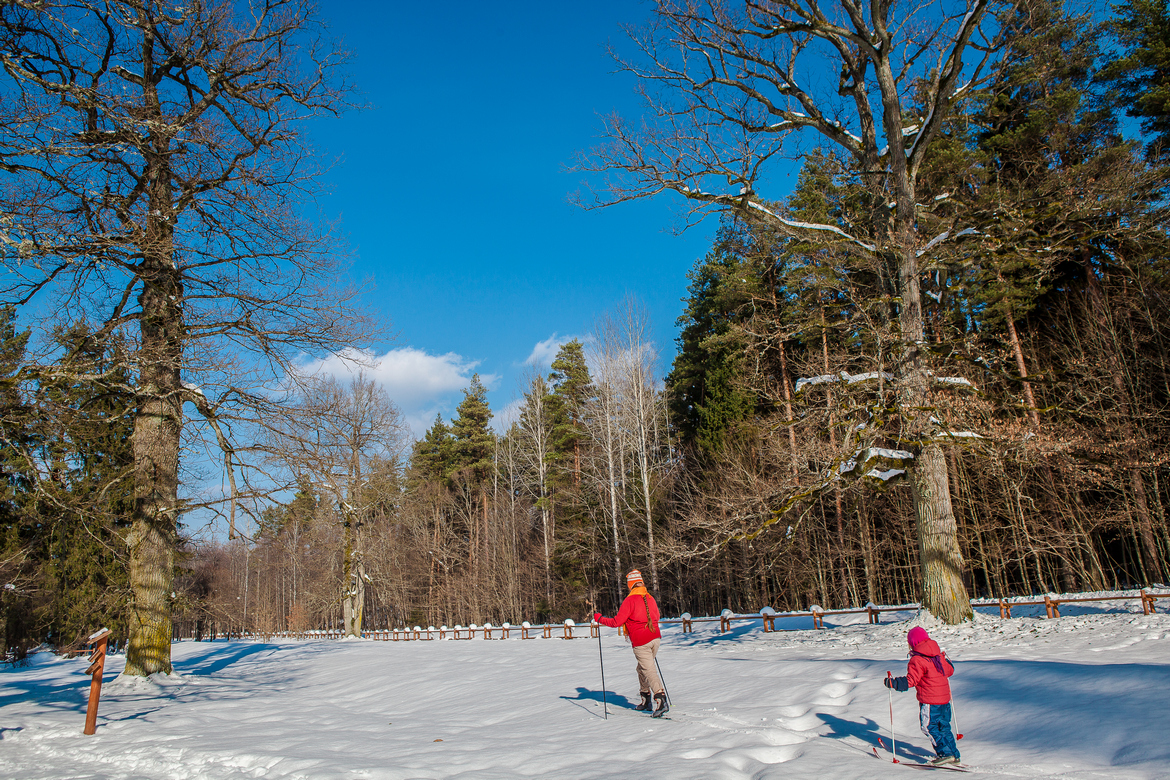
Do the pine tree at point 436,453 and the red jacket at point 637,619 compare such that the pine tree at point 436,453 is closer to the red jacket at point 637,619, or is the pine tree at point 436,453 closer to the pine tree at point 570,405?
the pine tree at point 570,405

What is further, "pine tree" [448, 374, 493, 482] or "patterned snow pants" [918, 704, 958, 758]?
"pine tree" [448, 374, 493, 482]

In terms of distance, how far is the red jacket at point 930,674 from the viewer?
5.23m

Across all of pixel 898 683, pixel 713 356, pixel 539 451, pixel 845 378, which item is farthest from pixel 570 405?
pixel 898 683

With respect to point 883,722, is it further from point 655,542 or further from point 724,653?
point 655,542

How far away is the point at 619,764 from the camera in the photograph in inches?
195

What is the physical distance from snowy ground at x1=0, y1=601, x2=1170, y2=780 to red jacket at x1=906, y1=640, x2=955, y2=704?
22.4 inches

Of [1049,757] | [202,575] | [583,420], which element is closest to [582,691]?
[1049,757]

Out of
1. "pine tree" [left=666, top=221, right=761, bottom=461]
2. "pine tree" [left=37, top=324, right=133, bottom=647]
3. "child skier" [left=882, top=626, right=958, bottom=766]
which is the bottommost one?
"child skier" [left=882, top=626, right=958, bottom=766]

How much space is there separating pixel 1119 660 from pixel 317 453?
11752mm

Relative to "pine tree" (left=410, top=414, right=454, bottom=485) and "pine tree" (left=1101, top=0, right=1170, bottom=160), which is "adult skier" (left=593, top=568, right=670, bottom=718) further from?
"pine tree" (left=410, top=414, right=454, bottom=485)

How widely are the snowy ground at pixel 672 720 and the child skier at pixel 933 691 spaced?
276 millimetres

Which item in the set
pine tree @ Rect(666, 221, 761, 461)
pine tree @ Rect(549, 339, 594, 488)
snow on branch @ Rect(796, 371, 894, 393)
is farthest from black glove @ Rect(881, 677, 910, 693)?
pine tree @ Rect(549, 339, 594, 488)

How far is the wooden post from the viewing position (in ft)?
22.0

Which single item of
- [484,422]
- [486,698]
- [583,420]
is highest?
[484,422]
